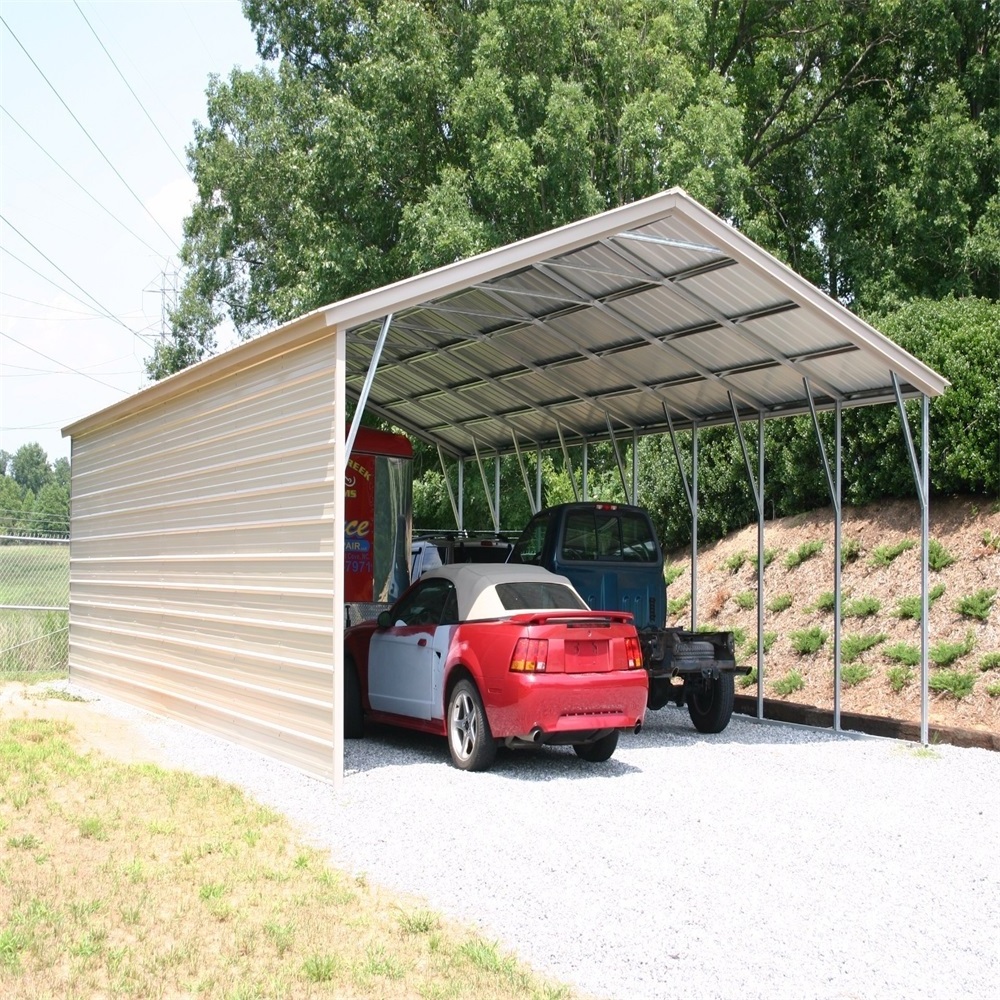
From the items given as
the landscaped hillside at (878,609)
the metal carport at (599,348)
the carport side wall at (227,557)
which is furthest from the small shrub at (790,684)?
the carport side wall at (227,557)

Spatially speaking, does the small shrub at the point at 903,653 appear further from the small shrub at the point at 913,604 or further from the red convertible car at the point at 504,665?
the red convertible car at the point at 504,665

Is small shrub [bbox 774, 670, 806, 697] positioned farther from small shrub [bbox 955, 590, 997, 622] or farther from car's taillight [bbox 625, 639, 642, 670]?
car's taillight [bbox 625, 639, 642, 670]

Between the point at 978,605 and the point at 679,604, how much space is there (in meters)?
6.36

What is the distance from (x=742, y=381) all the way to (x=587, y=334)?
6.13 ft

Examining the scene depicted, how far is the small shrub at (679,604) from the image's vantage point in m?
20.5

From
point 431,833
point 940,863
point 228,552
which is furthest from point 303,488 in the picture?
point 940,863

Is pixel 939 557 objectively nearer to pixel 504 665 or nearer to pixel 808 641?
pixel 808 641

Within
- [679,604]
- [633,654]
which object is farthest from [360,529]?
[679,604]

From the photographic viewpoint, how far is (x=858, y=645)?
1579 cm

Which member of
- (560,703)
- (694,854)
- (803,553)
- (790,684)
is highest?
(803,553)

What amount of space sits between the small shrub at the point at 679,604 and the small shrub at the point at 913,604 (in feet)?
15.6

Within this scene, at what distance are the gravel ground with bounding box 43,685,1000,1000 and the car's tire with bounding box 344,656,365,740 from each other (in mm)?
213

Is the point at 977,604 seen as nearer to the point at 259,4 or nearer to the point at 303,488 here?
the point at 303,488

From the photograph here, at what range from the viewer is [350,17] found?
25344 mm
